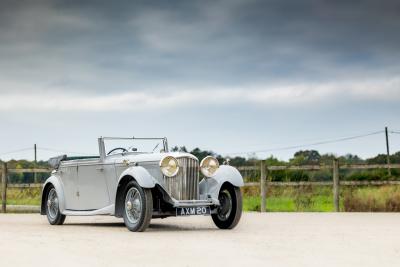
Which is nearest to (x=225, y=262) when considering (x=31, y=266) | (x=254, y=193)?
(x=31, y=266)

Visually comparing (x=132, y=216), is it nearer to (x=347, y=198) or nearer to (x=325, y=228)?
(x=325, y=228)

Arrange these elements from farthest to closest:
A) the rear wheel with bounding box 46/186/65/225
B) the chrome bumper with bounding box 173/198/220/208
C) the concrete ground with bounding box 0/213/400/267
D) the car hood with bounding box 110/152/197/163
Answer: the rear wheel with bounding box 46/186/65/225 → the car hood with bounding box 110/152/197/163 → the chrome bumper with bounding box 173/198/220/208 → the concrete ground with bounding box 0/213/400/267

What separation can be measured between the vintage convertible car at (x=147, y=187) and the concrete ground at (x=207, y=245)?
0.37 meters

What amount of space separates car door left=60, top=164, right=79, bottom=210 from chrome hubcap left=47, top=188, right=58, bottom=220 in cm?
33

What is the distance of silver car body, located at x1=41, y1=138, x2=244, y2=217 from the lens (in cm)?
1301

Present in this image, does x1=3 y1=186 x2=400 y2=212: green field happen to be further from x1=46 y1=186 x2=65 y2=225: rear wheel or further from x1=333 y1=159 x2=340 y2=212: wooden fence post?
x1=46 y1=186 x2=65 y2=225: rear wheel

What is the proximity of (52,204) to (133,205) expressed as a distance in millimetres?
3257

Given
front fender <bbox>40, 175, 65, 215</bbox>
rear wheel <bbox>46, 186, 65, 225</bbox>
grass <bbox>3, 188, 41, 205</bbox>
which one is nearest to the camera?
front fender <bbox>40, 175, 65, 215</bbox>

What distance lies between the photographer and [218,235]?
1195 cm

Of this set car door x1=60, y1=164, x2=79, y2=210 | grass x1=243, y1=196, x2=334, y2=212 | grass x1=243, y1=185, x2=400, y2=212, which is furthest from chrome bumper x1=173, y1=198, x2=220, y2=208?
grass x1=243, y1=196, x2=334, y2=212

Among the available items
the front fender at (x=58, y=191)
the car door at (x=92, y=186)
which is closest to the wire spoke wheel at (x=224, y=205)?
the car door at (x=92, y=186)

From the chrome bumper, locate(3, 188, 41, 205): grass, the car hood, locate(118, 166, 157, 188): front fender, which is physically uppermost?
the car hood

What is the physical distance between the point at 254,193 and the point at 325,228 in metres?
12.1

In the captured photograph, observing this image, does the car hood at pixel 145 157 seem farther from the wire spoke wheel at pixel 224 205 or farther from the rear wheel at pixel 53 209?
the rear wheel at pixel 53 209
